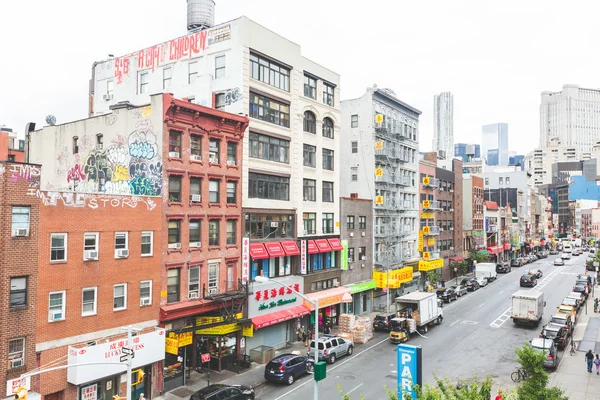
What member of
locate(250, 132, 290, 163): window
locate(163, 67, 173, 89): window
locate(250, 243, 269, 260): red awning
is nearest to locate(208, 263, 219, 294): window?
locate(250, 243, 269, 260): red awning

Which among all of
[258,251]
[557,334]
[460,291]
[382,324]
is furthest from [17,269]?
[460,291]

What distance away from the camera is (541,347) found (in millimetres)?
34281

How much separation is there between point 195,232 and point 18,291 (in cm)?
1230

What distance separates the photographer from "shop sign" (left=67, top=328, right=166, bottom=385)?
24156mm

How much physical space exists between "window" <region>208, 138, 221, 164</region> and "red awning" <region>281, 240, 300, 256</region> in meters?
10.00

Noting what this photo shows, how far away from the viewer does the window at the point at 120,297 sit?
27500mm

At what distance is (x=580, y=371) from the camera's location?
33312 mm

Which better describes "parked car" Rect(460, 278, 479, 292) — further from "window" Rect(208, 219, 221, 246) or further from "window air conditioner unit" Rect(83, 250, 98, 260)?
"window air conditioner unit" Rect(83, 250, 98, 260)

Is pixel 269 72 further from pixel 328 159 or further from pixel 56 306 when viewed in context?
pixel 56 306

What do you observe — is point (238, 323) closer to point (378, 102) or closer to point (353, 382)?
point (353, 382)

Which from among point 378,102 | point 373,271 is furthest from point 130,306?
point 378,102

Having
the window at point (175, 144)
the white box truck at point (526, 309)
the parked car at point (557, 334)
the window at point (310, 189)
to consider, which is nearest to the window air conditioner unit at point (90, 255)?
the window at point (175, 144)

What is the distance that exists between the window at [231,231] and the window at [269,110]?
351 inches

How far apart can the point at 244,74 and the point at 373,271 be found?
96.0 feet
